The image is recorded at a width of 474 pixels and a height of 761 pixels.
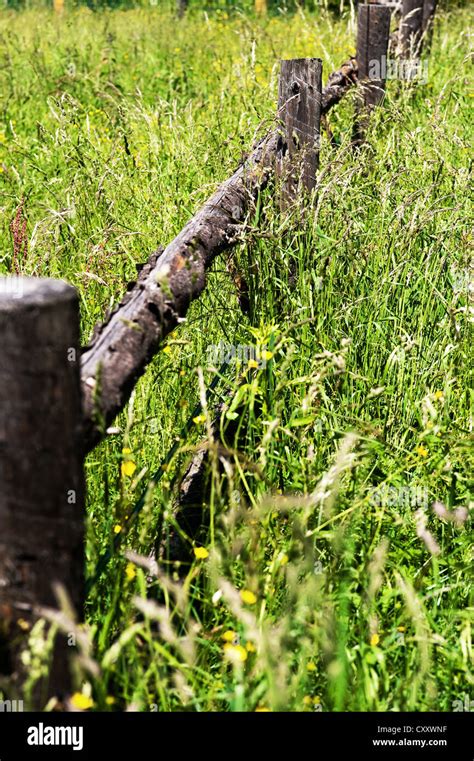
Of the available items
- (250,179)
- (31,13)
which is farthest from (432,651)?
(31,13)

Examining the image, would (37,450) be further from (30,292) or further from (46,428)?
(30,292)

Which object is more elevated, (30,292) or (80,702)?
(30,292)

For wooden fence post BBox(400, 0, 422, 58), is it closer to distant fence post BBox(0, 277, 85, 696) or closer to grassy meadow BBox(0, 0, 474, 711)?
grassy meadow BBox(0, 0, 474, 711)

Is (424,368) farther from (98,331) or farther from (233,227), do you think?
(98,331)

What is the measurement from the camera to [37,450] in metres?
1.33

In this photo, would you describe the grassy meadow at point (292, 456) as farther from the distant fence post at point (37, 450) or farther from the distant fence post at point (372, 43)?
the distant fence post at point (372, 43)

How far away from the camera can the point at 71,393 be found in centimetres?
138

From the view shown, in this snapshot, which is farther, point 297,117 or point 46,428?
point 297,117

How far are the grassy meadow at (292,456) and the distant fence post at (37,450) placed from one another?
0.13 metres

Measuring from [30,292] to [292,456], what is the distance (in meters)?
1.29

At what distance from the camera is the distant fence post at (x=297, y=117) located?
3.24m

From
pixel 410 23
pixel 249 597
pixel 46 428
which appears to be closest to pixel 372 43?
pixel 410 23

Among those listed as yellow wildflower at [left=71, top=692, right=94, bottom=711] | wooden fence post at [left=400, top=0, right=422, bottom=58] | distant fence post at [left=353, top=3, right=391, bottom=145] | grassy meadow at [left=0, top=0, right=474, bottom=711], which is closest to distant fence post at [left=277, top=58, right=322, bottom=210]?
grassy meadow at [left=0, top=0, right=474, bottom=711]

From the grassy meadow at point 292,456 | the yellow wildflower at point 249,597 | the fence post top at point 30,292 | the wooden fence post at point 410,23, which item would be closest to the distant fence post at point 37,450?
the fence post top at point 30,292
